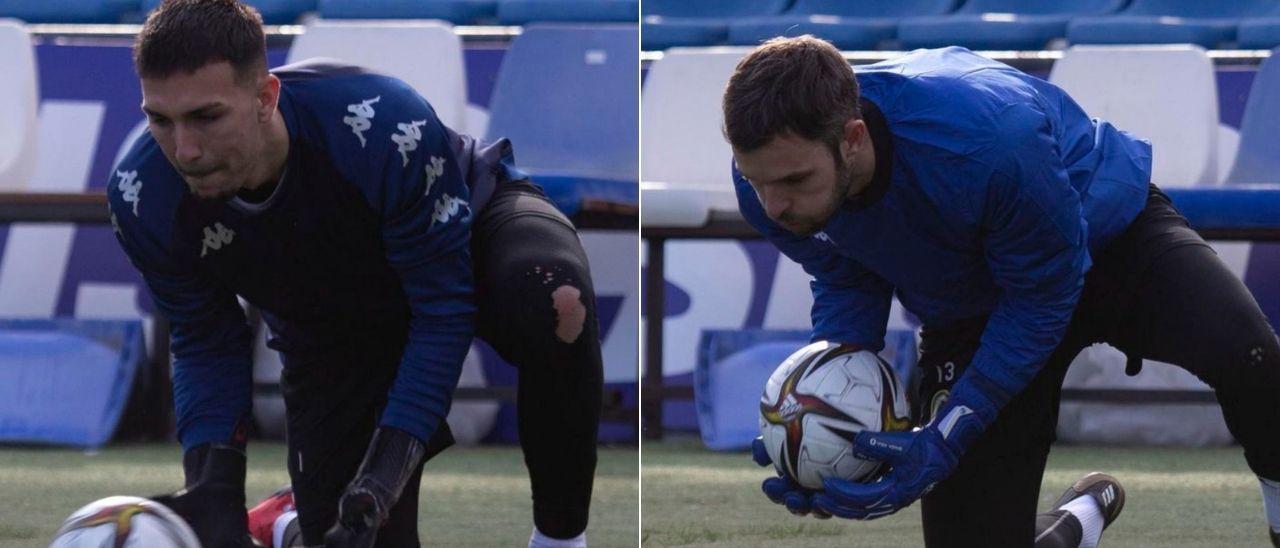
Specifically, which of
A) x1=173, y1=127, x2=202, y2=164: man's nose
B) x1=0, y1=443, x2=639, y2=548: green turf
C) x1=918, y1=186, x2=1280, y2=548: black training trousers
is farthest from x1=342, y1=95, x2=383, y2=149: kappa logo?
x1=0, y1=443, x2=639, y2=548: green turf

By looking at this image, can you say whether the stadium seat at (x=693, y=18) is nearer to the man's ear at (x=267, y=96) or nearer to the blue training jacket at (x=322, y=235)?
the blue training jacket at (x=322, y=235)

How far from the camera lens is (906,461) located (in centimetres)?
313

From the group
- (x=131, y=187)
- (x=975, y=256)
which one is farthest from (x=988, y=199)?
(x=131, y=187)

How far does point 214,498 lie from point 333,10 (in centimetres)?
508

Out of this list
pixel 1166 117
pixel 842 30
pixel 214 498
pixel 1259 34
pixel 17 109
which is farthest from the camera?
pixel 842 30

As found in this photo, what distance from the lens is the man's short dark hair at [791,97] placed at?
9.36 feet

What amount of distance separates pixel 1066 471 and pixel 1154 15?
3460mm

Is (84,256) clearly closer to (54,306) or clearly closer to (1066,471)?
(54,306)

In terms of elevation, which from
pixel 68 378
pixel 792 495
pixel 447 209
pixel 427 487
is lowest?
pixel 68 378

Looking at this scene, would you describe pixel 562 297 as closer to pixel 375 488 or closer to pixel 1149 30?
pixel 375 488

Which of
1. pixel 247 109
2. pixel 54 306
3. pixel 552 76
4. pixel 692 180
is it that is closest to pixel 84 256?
pixel 54 306

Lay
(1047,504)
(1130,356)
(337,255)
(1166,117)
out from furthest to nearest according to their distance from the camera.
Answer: (1166,117) → (1047,504) → (1130,356) → (337,255)

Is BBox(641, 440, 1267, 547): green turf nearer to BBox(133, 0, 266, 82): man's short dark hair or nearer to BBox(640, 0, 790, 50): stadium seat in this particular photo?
BBox(133, 0, 266, 82): man's short dark hair

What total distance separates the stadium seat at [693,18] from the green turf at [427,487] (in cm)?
263
